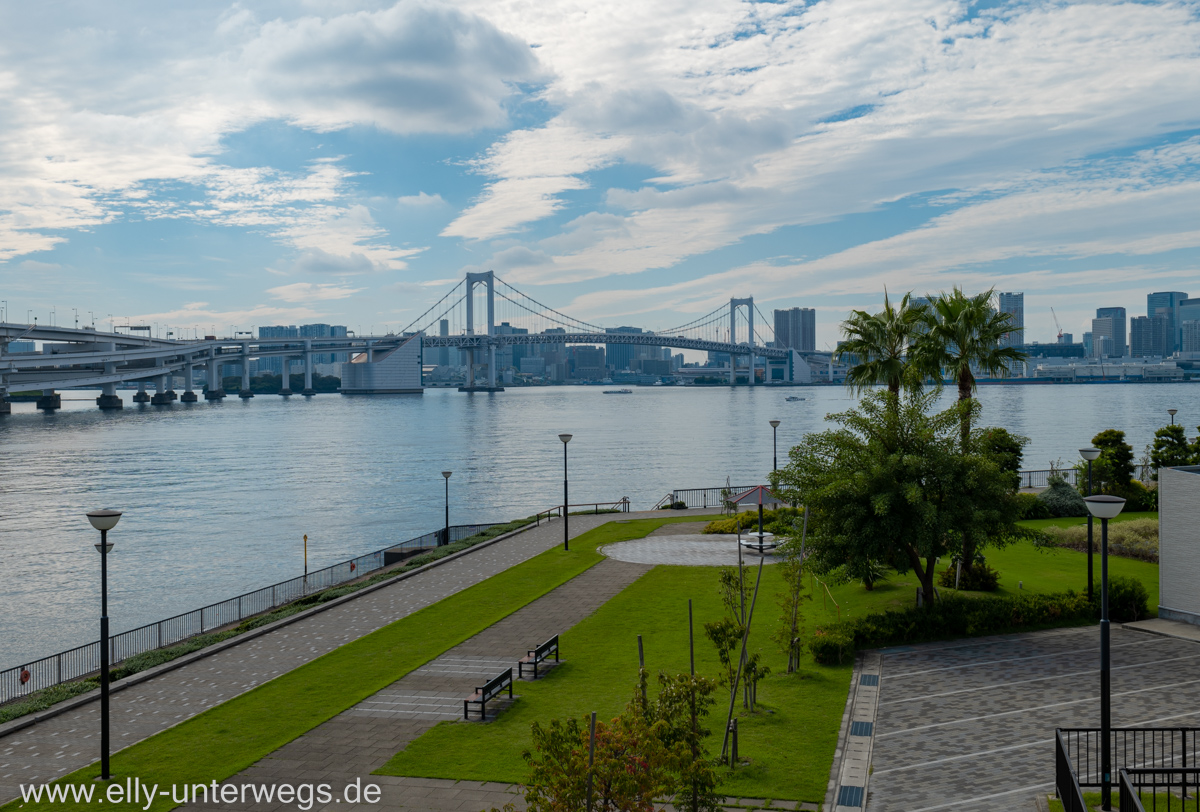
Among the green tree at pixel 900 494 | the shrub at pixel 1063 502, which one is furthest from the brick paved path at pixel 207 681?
the shrub at pixel 1063 502

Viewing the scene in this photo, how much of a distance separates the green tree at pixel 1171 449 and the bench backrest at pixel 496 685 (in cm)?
3395

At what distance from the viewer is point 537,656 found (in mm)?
18141

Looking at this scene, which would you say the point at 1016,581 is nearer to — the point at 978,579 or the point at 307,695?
the point at 978,579

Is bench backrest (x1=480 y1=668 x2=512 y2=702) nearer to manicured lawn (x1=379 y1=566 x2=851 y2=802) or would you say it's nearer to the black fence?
manicured lawn (x1=379 y1=566 x2=851 y2=802)

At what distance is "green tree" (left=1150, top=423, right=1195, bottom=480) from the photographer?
38156 mm

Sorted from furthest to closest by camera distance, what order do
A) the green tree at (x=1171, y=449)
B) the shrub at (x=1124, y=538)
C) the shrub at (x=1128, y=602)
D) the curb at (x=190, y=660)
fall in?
the green tree at (x=1171, y=449)
the shrub at (x=1124, y=538)
the shrub at (x=1128, y=602)
the curb at (x=190, y=660)

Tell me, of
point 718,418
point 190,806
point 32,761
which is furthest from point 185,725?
point 718,418

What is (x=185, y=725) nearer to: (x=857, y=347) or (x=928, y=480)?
(x=928, y=480)

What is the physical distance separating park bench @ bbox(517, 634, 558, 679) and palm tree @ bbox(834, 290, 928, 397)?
14672mm

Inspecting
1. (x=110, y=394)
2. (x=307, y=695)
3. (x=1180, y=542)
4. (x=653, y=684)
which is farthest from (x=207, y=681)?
(x=110, y=394)

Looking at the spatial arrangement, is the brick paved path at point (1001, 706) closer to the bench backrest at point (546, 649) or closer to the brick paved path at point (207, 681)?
the bench backrest at point (546, 649)

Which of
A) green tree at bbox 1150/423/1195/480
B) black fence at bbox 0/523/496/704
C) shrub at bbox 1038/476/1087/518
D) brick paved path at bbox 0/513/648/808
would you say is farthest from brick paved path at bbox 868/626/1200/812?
green tree at bbox 1150/423/1195/480

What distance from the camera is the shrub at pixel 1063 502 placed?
35.3 metres

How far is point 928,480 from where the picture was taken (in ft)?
64.5
